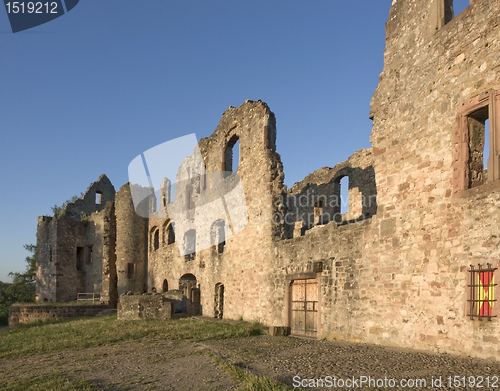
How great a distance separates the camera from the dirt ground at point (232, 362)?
5.89m

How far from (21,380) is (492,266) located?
6.96 metres

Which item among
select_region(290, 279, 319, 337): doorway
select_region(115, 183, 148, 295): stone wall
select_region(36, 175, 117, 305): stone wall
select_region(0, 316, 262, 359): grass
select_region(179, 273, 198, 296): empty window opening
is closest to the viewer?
select_region(0, 316, 262, 359): grass

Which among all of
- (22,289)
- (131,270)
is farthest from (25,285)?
(131,270)

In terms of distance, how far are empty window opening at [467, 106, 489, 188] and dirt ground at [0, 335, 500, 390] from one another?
2800 mm

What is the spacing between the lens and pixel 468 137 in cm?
729

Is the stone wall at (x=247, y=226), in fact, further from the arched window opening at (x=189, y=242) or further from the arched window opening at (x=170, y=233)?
the arched window opening at (x=170, y=233)

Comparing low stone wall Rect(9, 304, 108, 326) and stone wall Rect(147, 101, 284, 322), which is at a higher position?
stone wall Rect(147, 101, 284, 322)

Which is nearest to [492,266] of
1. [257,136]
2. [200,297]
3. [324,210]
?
[257,136]

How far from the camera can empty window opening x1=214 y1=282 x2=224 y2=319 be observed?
16.0m

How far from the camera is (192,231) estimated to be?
19906 millimetres

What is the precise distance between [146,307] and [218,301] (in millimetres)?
2512

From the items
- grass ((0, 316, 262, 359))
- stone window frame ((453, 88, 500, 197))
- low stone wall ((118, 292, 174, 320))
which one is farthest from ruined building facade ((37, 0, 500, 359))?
low stone wall ((118, 292, 174, 320))

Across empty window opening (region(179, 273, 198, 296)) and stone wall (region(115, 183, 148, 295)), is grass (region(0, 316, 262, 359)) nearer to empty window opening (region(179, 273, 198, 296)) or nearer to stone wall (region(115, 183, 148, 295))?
empty window opening (region(179, 273, 198, 296))

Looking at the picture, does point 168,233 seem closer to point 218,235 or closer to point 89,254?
point 218,235
